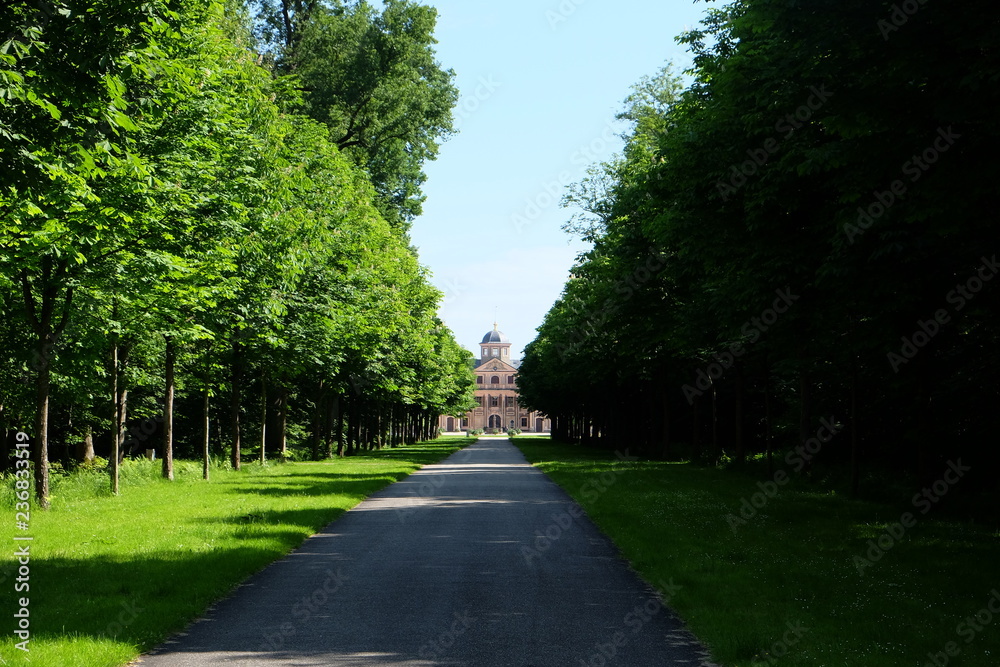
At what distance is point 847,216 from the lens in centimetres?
1202

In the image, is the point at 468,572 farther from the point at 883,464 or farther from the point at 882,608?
the point at 883,464

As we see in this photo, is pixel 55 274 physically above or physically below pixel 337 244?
below

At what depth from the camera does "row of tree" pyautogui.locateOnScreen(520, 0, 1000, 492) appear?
30.1 feet

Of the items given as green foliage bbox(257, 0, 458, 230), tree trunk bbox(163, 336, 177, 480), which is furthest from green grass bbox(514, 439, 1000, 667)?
green foliage bbox(257, 0, 458, 230)

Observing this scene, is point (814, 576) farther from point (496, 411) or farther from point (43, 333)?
point (496, 411)

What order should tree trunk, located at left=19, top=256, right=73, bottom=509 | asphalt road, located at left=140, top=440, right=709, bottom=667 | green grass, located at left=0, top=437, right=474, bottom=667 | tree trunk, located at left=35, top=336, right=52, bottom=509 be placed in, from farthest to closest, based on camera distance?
tree trunk, located at left=35, top=336, right=52, bottom=509 → tree trunk, located at left=19, top=256, right=73, bottom=509 → green grass, located at left=0, top=437, right=474, bottom=667 → asphalt road, located at left=140, top=440, right=709, bottom=667

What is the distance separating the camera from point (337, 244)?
1172 inches

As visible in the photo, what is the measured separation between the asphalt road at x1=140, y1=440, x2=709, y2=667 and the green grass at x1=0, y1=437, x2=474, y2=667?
386 millimetres

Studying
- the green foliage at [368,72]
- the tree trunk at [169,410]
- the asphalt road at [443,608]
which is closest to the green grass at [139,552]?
the asphalt road at [443,608]

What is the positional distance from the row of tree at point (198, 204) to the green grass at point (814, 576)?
7.59 metres

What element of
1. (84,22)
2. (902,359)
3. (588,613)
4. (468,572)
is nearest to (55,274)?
(84,22)

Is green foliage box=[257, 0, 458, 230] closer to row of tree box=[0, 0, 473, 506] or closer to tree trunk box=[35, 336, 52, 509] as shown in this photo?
row of tree box=[0, 0, 473, 506]

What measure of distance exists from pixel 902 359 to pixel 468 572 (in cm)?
1084

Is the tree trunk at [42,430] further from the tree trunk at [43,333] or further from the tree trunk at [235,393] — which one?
the tree trunk at [235,393]
